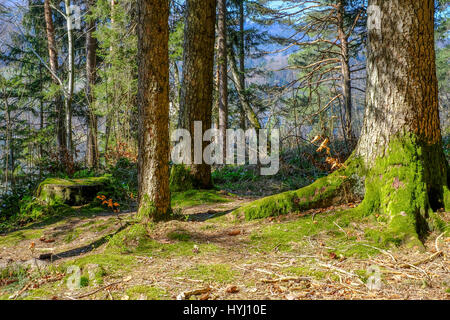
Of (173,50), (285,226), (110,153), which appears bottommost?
(285,226)

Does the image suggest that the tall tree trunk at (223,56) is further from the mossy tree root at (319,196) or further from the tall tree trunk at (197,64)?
the mossy tree root at (319,196)

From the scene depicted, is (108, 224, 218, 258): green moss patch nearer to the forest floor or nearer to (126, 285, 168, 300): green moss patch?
the forest floor

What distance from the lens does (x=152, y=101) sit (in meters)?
4.04

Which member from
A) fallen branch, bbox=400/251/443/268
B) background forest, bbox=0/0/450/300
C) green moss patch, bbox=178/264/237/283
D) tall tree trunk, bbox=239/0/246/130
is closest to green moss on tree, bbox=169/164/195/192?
background forest, bbox=0/0/450/300

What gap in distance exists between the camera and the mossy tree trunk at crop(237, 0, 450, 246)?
359 cm

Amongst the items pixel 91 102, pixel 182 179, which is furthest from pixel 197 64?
pixel 91 102

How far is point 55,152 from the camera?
1035 cm

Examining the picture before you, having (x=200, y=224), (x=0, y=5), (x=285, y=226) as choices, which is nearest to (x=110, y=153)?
(x=0, y=5)

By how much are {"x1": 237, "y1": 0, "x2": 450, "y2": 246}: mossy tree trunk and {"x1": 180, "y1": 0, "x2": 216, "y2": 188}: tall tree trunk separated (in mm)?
3636

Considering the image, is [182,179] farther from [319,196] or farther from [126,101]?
[126,101]

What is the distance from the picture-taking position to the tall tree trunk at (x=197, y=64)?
6.61 metres
